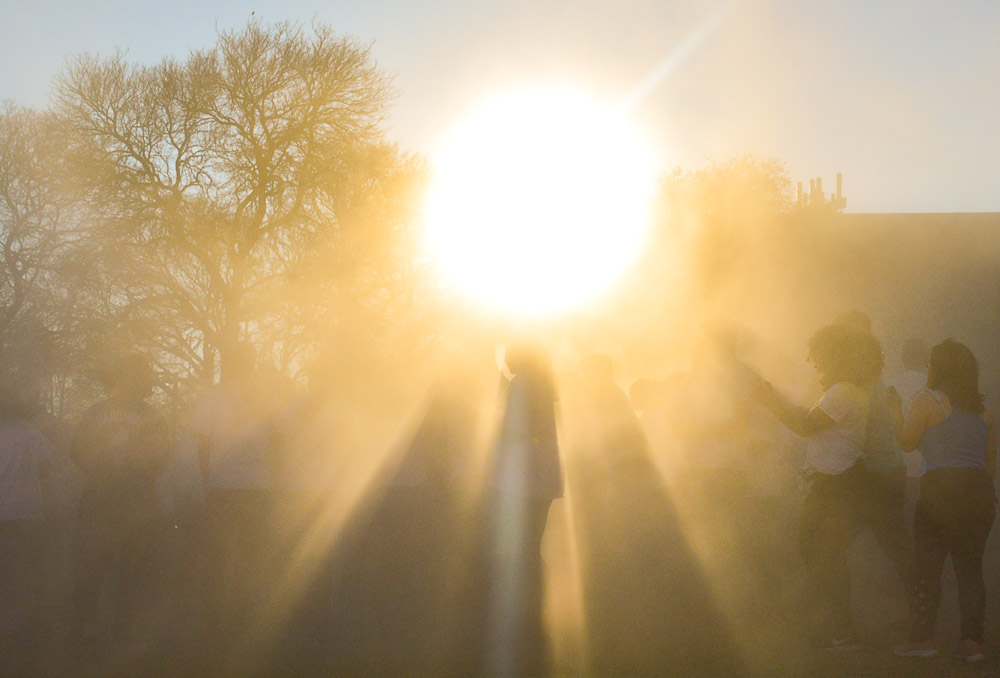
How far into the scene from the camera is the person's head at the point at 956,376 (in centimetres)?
508

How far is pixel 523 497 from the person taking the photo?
512cm

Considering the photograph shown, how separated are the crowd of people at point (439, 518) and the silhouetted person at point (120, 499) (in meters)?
0.01

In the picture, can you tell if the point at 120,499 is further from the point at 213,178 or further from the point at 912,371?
the point at 213,178

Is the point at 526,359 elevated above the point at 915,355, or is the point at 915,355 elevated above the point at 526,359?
the point at 915,355

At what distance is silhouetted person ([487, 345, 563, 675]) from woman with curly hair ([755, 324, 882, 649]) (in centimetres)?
115

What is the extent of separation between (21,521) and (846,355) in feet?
15.5

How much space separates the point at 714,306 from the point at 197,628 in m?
18.5

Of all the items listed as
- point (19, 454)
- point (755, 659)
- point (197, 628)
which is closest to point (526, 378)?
point (755, 659)

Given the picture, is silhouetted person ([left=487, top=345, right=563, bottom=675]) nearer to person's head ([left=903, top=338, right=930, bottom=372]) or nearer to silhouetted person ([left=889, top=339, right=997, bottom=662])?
silhouetted person ([left=889, top=339, right=997, bottom=662])

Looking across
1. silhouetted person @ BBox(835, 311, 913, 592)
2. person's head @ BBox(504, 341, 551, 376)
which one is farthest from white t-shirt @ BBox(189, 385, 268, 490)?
silhouetted person @ BBox(835, 311, 913, 592)

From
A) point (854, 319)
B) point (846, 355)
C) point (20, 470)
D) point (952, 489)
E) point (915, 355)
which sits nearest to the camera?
point (952, 489)

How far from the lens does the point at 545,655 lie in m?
5.27

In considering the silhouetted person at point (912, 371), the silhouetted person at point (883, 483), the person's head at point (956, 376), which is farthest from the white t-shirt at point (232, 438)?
the silhouetted person at point (912, 371)

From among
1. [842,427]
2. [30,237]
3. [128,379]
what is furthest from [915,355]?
[30,237]
